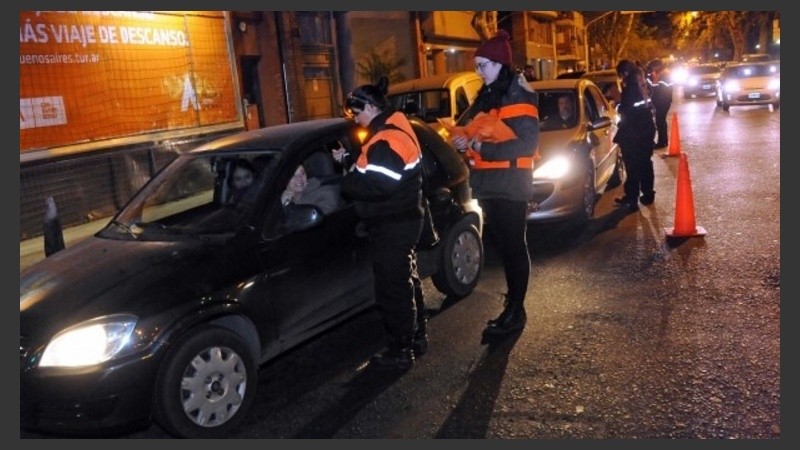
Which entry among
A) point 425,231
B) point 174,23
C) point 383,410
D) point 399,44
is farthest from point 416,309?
point 399,44

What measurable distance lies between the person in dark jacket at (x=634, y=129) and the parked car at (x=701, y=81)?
25536 mm

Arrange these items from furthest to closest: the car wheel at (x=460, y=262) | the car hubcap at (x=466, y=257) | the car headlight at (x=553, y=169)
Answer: the car headlight at (x=553, y=169)
the car hubcap at (x=466, y=257)
the car wheel at (x=460, y=262)

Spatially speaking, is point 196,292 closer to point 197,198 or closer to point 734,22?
point 197,198

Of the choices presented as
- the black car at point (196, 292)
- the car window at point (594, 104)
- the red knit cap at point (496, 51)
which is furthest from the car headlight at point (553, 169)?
the red knit cap at point (496, 51)

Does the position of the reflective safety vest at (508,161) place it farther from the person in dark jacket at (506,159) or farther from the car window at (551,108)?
the car window at (551,108)

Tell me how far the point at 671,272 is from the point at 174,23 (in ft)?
30.4

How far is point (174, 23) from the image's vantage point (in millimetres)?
12102

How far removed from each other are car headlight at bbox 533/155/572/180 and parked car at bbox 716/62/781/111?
1736 centimetres

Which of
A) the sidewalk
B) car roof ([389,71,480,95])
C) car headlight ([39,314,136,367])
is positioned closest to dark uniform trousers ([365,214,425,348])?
car headlight ([39,314,136,367])

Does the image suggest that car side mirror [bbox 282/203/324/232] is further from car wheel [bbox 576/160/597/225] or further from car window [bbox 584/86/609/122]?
car window [bbox 584/86/609/122]

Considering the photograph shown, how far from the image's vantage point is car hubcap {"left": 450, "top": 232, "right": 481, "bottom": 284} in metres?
5.83

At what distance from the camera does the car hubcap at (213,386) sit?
150 inches

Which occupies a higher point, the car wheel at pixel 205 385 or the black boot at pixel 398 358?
the car wheel at pixel 205 385

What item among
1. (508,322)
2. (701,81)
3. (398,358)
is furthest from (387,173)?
(701,81)
